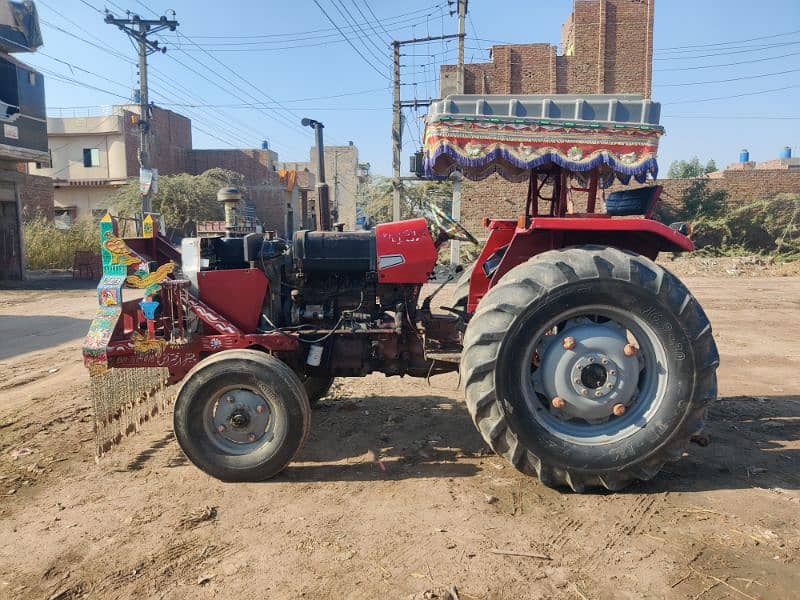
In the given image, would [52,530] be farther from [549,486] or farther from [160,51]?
[160,51]

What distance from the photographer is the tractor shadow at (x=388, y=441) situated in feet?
12.1

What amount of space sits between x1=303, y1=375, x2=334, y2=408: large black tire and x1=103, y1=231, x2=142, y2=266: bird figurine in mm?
1636

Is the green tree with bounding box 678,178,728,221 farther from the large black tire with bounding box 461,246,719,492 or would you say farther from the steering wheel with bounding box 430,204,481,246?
the large black tire with bounding box 461,246,719,492

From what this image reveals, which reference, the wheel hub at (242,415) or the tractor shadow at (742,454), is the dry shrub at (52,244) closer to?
the wheel hub at (242,415)

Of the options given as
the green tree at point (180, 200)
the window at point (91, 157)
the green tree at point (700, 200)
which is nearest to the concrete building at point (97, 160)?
the window at point (91, 157)

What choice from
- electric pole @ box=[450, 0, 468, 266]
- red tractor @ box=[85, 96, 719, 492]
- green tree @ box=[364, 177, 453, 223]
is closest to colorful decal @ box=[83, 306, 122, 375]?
red tractor @ box=[85, 96, 719, 492]

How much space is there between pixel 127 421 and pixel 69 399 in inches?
64.2

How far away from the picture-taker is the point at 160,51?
66.1 feet

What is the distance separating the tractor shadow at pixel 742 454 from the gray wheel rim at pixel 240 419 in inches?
90.0

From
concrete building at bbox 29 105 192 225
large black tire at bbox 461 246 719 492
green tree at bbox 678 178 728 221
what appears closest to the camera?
large black tire at bbox 461 246 719 492

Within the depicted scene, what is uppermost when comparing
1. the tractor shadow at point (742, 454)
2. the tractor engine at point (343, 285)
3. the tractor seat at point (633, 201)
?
the tractor seat at point (633, 201)

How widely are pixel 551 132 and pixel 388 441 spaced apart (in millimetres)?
2484

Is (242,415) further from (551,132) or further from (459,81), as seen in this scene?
(459,81)

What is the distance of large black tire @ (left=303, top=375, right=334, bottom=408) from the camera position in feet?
15.3
